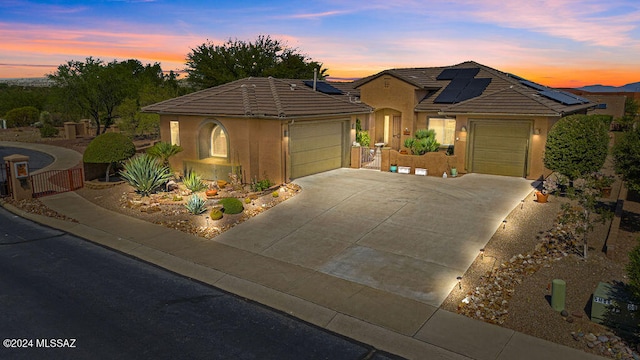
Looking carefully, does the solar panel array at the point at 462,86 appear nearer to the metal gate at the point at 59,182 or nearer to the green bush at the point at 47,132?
the metal gate at the point at 59,182

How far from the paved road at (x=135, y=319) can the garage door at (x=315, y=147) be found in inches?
382

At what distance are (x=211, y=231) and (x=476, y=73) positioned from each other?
2044 centimetres

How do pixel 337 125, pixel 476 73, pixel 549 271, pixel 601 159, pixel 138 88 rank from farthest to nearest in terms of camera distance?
pixel 138 88 → pixel 476 73 → pixel 337 125 → pixel 601 159 → pixel 549 271

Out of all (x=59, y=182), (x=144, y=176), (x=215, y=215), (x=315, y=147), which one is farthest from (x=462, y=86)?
(x=59, y=182)

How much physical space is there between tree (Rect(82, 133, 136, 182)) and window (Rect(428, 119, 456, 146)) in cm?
1624

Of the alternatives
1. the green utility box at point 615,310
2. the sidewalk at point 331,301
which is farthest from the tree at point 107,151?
the green utility box at point 615,310

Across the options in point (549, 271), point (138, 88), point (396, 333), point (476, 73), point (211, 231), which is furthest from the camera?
point (138, 88)

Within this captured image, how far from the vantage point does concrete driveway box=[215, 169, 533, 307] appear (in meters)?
11.3

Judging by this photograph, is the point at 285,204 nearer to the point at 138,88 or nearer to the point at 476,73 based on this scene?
the point at 476,73

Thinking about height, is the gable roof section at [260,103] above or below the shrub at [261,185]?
above

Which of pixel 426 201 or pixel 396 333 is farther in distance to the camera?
pixel 426 201

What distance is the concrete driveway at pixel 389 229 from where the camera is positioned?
444 inches

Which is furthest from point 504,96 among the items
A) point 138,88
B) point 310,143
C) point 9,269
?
point 138,88

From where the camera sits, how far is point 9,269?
454 inches
